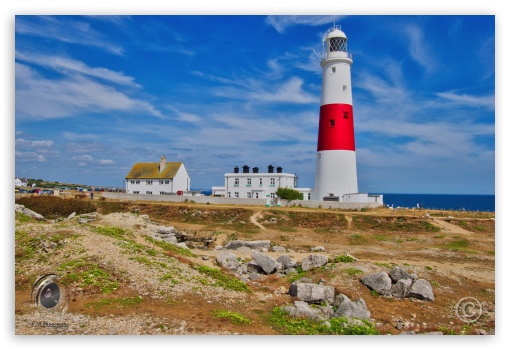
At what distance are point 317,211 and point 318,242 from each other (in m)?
7.51

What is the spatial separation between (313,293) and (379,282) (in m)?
2.65

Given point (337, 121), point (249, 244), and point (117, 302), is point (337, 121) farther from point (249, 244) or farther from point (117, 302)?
point (117, 302)

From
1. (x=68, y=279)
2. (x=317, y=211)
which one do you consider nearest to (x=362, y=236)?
(x=317, y=211)

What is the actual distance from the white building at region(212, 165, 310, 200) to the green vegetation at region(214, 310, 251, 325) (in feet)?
120

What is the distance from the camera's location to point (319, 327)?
10.1m

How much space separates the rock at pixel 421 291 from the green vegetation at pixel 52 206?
24.0 meters

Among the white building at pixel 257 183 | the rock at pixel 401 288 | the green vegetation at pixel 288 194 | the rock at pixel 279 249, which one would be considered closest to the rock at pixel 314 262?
the rock at pixel 401 288

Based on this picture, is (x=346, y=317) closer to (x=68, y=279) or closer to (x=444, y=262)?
(x=68, y=279)

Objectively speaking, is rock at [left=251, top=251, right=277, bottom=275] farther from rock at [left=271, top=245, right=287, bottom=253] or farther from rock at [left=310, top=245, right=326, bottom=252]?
rock at [left=310, top=245, right=326, bottom=252]

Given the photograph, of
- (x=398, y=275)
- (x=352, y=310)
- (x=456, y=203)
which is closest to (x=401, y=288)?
(x=398, y=275)

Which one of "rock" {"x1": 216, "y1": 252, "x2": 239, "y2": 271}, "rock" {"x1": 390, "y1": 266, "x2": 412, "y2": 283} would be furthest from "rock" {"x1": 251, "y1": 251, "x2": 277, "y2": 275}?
"rock" {"x1": 390, "y1": 266, "x2": 412, "y2": 283}

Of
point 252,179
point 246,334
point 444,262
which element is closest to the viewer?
point 246,334

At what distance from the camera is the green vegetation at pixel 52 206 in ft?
91.6

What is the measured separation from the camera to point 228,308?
1086cm
